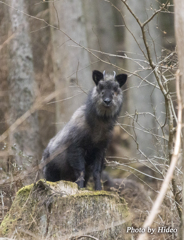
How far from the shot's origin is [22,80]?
422 inches

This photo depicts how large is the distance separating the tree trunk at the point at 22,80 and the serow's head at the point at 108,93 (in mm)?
4403

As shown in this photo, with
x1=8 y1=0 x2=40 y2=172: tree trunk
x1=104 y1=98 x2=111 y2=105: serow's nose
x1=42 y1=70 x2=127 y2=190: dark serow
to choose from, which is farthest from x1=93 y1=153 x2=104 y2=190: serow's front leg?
x1=8 y1=0 x2=40 y2=172: tree trunk

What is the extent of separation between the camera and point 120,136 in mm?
14406

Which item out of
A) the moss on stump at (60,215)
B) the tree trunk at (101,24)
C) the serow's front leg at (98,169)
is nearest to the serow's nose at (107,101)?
the serow's front leg at (98,169)

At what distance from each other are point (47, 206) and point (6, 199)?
2049 mm

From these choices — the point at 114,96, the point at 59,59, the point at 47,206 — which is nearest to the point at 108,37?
the point at 59,59

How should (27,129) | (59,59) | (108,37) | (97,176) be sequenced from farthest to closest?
(108,37) → (59,59) → (27,129) → (97,176)

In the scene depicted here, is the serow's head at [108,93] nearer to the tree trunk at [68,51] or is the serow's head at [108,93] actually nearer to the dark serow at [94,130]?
the dark serow at [94,130]

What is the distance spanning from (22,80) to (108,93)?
5.24 m

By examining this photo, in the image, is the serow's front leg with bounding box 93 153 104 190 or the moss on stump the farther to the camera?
the serow's front leg with bounding box 93 153 104 190

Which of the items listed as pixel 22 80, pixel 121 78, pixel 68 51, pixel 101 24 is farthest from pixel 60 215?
pixel 101 24

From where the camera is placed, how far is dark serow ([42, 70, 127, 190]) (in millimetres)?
6312

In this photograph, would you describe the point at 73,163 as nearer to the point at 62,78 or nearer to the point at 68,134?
the point at 68,134

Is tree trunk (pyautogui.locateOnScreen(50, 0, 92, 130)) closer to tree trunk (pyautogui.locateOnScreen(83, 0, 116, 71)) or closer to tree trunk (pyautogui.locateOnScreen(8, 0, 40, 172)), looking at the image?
tree trunk (pyautogui.locateOnScreen(8, 0, 40, 172))
